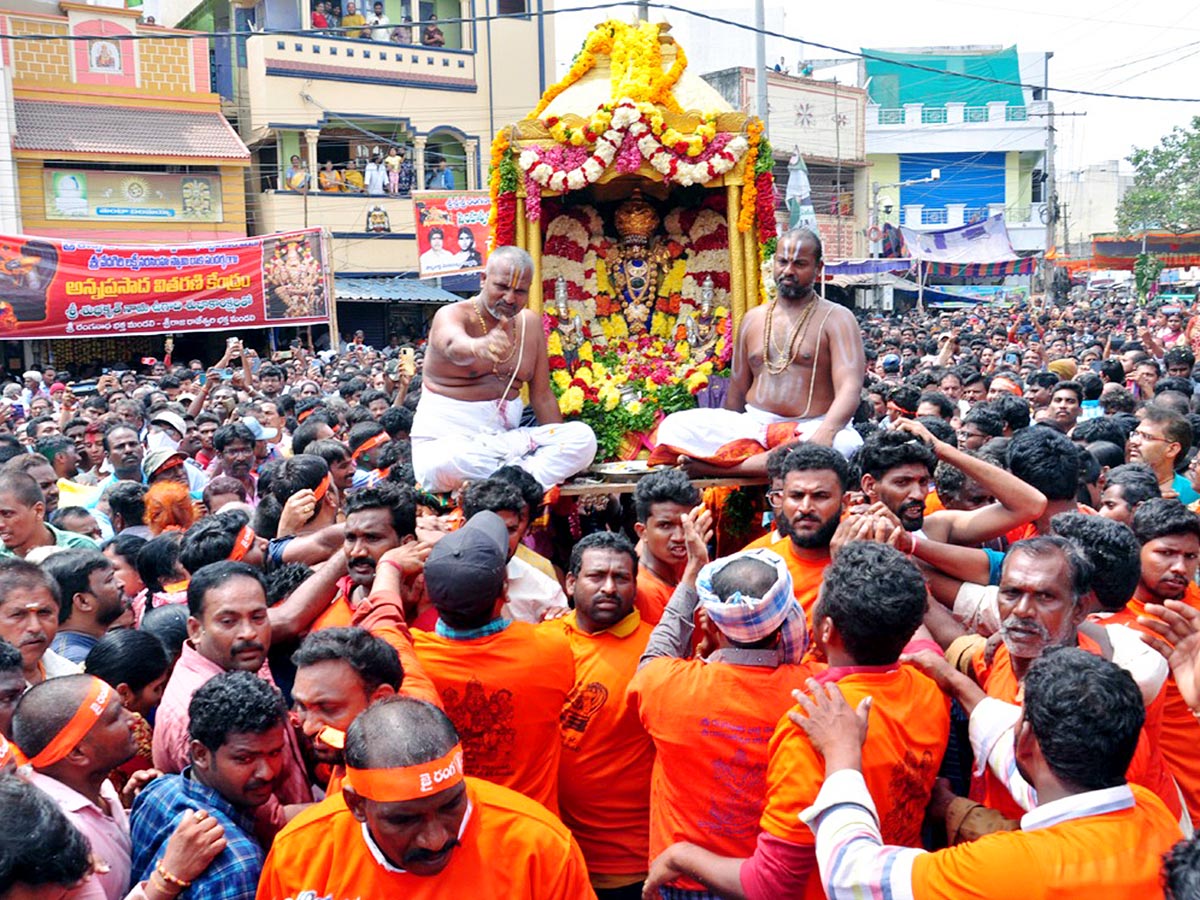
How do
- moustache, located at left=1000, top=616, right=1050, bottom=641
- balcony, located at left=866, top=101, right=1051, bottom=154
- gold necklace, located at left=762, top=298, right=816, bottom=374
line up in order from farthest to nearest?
balcony, located at left=866, top=101, right=1051, bottom=154 → gold necklace, located at left=762, top=298, right=816, bottom=374 → moustache, located at left=1000, top=616, right=1050, bottom=641

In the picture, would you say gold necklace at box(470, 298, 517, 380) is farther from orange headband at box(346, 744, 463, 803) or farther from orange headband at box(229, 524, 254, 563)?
orange headband at box(346, 744, 463, 803)

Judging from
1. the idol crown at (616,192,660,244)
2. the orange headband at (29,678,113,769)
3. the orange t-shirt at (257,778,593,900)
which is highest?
the idol crown at (616,192,660,244)

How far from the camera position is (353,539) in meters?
3.76

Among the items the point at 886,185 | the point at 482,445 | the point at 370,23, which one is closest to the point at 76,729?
the point at 482,445

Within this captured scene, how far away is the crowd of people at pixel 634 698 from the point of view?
216 centimetres

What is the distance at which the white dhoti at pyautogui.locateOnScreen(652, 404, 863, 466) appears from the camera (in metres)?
5.25

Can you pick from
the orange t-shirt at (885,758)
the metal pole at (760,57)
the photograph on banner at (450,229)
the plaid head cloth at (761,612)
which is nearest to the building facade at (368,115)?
the photograph on banner at (450,229)

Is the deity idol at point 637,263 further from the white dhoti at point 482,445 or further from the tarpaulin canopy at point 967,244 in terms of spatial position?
the tarpaulin canopy at point 967,244

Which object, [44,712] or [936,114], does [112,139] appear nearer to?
[44,712]

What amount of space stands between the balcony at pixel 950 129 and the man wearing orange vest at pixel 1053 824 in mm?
42872

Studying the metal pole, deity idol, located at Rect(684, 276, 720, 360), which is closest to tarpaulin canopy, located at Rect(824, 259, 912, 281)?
the metal pole

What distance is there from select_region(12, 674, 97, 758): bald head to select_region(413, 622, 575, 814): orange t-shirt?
0.90 metres

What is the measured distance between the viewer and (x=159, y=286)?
17.5 m

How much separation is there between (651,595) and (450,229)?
1634 cm
